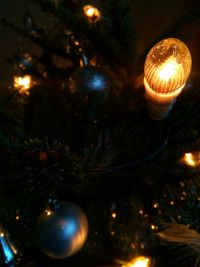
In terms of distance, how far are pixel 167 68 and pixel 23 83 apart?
0.33 meters

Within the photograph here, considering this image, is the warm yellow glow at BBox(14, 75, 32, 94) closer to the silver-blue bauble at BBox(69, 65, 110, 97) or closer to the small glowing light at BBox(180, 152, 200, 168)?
the silver-blue bauble at BBox(69, 65, 110, 97)

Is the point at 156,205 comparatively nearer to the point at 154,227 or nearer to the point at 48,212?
the point at 154,227

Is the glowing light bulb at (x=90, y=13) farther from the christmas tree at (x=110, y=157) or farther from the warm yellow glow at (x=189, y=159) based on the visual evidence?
the warm yellow glow at (x=189, y=159)

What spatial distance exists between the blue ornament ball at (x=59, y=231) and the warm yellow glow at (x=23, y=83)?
262 millimetres

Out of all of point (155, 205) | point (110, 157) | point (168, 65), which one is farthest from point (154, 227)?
point (168, 65)

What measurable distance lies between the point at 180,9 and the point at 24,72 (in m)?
0.40

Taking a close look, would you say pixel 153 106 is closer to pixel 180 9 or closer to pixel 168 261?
pixel 168 261

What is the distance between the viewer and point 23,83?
0.59m

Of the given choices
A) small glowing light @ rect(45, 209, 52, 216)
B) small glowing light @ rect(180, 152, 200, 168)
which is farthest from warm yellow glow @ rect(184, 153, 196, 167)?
small glowing light @ rect(45, 209, 52, 216)

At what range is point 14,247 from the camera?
38cm

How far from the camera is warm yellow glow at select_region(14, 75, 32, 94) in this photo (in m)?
0.57

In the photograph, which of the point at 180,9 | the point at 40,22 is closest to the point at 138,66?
the point at 180,9

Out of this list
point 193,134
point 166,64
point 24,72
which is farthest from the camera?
point 24,72

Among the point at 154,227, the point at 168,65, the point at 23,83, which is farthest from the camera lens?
the point at 23,83
